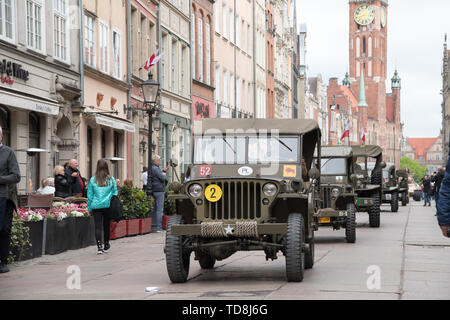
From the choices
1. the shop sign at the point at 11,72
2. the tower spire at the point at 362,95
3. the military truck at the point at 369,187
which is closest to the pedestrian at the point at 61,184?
the shop sign at the point at 11,72

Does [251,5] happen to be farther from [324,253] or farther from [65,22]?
[324,253]

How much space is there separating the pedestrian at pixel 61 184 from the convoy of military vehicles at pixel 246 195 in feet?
24.1

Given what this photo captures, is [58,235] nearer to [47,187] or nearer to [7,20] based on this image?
[47,187]

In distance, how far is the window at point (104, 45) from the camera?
29.6 m

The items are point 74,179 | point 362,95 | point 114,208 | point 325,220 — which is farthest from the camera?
point 362,95

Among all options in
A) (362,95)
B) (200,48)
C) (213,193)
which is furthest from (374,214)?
(362,95)

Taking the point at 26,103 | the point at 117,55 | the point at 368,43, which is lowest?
the point at 26,103

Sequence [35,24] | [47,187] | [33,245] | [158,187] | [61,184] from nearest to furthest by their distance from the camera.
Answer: [33,245], [61,184], [47,187], [35,24], [158,187]

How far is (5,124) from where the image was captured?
73.2ft

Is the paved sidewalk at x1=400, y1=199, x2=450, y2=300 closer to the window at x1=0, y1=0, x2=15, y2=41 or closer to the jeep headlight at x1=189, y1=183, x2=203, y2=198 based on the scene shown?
the jeep headlight at x1=189, y1=183, x2=203, y2=198

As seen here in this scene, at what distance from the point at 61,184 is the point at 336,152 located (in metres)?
7.58

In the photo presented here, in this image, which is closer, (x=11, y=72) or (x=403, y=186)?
(x=11, y=72)

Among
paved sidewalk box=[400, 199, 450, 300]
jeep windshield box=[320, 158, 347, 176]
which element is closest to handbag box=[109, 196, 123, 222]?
paved sidewalk box=[400, 199, 450, 300]
